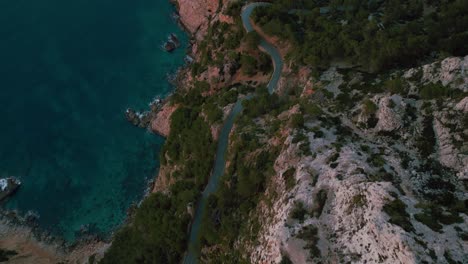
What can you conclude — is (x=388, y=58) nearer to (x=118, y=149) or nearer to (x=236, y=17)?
(x=236, y=17)

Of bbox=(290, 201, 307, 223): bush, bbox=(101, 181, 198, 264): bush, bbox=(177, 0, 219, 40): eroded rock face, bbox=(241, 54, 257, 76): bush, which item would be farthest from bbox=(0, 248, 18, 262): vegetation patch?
bbox=(177, 0, 219, 40): eroded rock face

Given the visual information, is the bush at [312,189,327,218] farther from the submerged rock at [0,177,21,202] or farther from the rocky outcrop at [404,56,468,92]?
the submerged rock at [0,177,21,202]

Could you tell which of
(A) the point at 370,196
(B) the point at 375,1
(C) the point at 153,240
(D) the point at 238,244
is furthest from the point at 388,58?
(C) the point at 153,240

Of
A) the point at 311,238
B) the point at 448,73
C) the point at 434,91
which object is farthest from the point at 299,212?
the point at 448,73

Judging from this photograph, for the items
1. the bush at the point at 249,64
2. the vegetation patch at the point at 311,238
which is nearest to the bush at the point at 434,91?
the vegetation patch at the point at 311,238

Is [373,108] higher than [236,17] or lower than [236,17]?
lower

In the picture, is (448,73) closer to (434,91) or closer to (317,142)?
(434,91)

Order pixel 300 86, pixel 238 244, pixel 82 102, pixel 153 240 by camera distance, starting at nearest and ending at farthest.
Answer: pixel 238 244 < pixel 153 240 < pixel 300 86 < pixel 82 102
